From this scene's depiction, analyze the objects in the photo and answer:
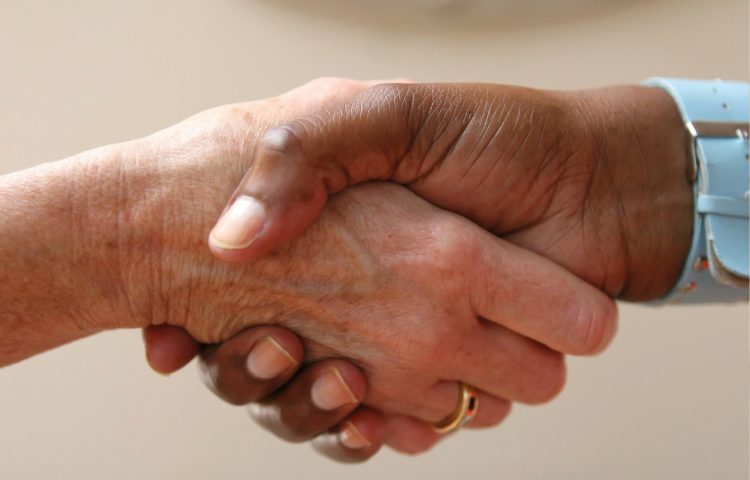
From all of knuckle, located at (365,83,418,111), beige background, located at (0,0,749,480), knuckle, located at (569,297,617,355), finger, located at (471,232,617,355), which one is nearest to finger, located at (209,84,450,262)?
knuckle, located at (365,83,418,111)

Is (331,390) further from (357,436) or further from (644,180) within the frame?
(644,180)

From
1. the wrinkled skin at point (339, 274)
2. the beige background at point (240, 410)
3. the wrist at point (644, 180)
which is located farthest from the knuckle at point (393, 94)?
the beige background at point (240, 410)

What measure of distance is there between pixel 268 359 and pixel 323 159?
0.93ft

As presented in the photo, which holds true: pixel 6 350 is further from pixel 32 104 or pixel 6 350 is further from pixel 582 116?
pixel 582 116

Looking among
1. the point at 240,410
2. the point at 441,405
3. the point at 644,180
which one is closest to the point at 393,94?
the point at 644,180

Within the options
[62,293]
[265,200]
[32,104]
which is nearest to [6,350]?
[62,293]

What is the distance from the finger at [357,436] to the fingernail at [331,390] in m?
0.10

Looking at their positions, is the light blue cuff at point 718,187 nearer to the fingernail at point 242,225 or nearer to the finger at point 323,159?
the finger at point 323,159

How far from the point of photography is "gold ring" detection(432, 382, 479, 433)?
1.04 m

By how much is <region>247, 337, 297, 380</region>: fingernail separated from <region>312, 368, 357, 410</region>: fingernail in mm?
53

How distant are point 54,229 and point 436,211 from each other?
464mm

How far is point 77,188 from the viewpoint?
2.77 ft

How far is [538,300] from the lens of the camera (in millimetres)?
911

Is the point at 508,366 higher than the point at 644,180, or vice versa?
the point at 644,180
